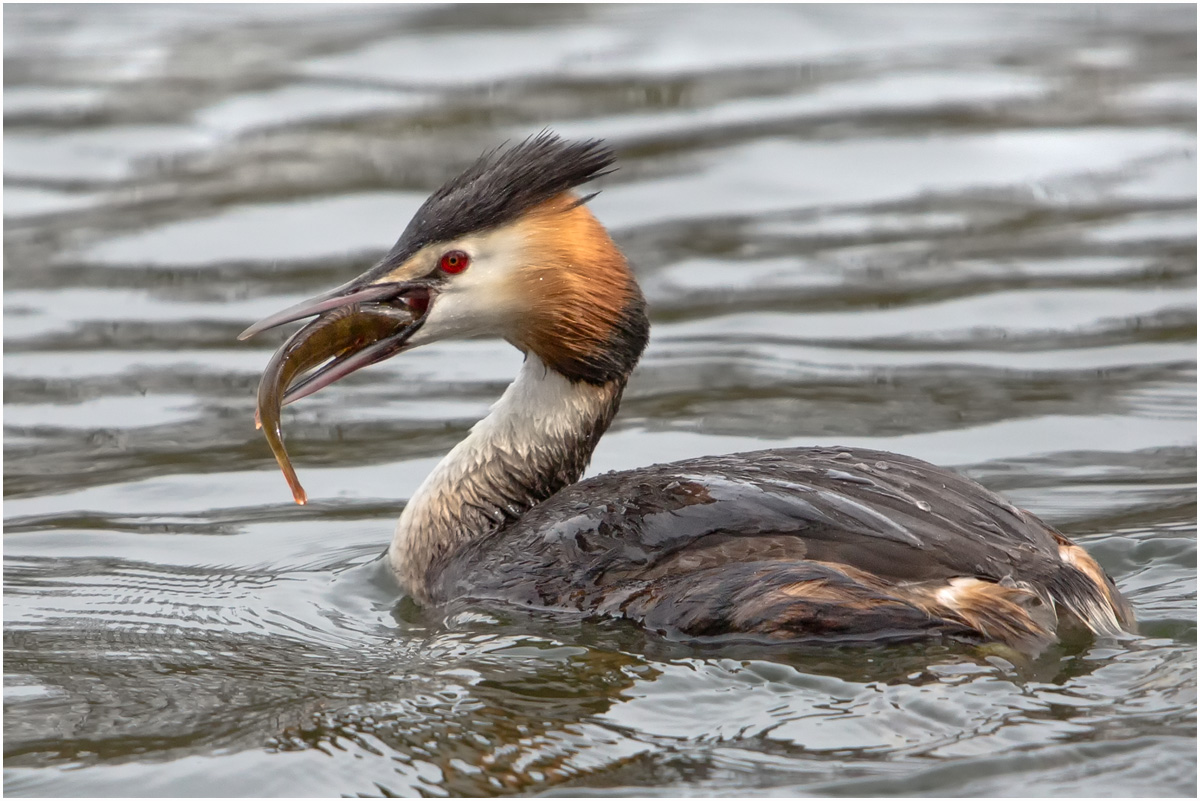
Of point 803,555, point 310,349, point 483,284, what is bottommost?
point 803,555

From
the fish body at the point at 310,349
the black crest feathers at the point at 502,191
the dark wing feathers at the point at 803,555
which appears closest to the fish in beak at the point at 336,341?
the fish body at the point at 310,349

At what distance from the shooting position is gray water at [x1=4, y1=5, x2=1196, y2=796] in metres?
4.81

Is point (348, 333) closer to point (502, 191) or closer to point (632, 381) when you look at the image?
point (502, 191)

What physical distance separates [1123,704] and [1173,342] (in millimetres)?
4457

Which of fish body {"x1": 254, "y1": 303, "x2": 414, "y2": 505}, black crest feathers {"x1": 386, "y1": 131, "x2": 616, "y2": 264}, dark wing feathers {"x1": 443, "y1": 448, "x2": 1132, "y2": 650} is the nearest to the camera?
dark wing feathers {"x1": 443, "y1": 448, "x2": 1132, "y2": 650}

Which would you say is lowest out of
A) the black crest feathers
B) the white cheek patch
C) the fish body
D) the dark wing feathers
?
the dark wing feathers

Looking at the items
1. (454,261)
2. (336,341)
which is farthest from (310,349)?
(454,261)

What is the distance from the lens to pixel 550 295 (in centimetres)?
605

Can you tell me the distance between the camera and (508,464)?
6.34m

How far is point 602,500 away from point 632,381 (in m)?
2.98

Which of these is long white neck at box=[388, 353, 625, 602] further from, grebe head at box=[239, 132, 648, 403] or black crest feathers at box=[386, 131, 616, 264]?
black crest feathers at box=[386, 131, 616, 264]

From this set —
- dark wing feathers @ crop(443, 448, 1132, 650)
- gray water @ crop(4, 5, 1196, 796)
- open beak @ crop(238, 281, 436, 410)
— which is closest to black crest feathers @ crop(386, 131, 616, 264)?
open beak @ crop(238, 281, 436, 410)

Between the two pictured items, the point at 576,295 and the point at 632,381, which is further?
the point at 632,381

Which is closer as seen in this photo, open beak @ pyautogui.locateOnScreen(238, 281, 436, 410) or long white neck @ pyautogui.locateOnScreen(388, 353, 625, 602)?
open beak @ pyautogui.locateOnScreen(238, 281, 436, 410)
